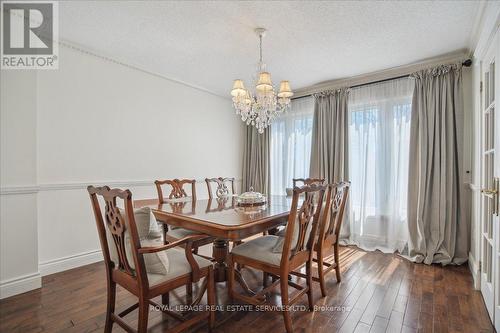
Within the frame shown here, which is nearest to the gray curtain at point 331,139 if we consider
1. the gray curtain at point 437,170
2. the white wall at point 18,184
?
the gray curtain at point 437,170

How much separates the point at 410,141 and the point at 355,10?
189 cm

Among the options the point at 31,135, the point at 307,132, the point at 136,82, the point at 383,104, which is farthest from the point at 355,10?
the point at 31,135

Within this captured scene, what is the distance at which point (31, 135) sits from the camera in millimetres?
2355

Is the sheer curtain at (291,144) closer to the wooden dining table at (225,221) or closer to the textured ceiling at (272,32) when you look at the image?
the textured ceiling at (272,32)

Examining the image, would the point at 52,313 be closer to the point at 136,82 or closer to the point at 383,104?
the point at 136,82

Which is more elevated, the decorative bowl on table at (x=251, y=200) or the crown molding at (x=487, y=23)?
the crown molding at (x=487, y=23)

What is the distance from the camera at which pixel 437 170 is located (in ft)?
9.82

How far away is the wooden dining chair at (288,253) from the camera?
1700 mm

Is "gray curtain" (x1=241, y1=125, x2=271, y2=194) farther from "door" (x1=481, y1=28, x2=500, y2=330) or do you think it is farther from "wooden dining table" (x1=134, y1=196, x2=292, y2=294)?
"door" (x1=481, y1=28, x2=500, y2=330)

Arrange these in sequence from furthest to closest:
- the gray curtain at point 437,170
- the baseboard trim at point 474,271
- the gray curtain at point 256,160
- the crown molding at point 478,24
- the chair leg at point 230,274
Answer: the gray curtain at point 256,160 → the gray curtain at point 437,170 → the baseboard trim at point 474,271 → the crown molding at point 478,24 → the chair leg at point 230,274

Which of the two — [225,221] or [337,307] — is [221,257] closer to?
[225,221]

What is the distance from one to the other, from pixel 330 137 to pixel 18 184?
12.5 ft

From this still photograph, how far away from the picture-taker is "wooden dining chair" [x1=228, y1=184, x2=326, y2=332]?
1.70m

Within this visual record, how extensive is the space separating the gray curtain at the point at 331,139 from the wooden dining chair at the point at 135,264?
2.70 meters
